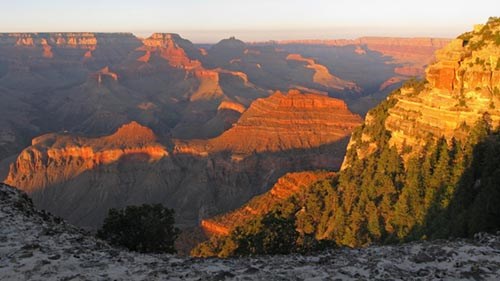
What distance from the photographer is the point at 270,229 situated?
22.8m

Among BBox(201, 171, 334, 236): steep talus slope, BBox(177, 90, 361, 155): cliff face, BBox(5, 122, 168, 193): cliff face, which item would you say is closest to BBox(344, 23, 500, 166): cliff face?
BBox(201, 171, 334, 236): steep talus slope

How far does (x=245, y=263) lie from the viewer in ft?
51.4

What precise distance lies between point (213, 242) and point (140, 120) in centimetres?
15065

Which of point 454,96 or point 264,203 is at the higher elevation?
point 454,96

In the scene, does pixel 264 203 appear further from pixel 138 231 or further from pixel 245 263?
pixel 245 263

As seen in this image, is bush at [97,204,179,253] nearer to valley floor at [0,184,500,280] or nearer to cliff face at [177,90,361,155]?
valley floor at [0,184,500,280]

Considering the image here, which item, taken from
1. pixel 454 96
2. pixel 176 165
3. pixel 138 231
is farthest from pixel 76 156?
pixel 138 231

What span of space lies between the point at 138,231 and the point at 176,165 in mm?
74145

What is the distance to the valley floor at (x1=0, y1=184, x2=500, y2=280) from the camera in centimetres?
1431

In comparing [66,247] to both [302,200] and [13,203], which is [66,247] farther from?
[302,200]

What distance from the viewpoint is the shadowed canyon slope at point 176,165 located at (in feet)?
292

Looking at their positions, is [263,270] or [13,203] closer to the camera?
[263,270]

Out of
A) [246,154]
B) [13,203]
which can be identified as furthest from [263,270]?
[246,154]

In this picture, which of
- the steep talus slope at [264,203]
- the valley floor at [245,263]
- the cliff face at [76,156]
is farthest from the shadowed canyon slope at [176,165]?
the valley floor at [245,263]
